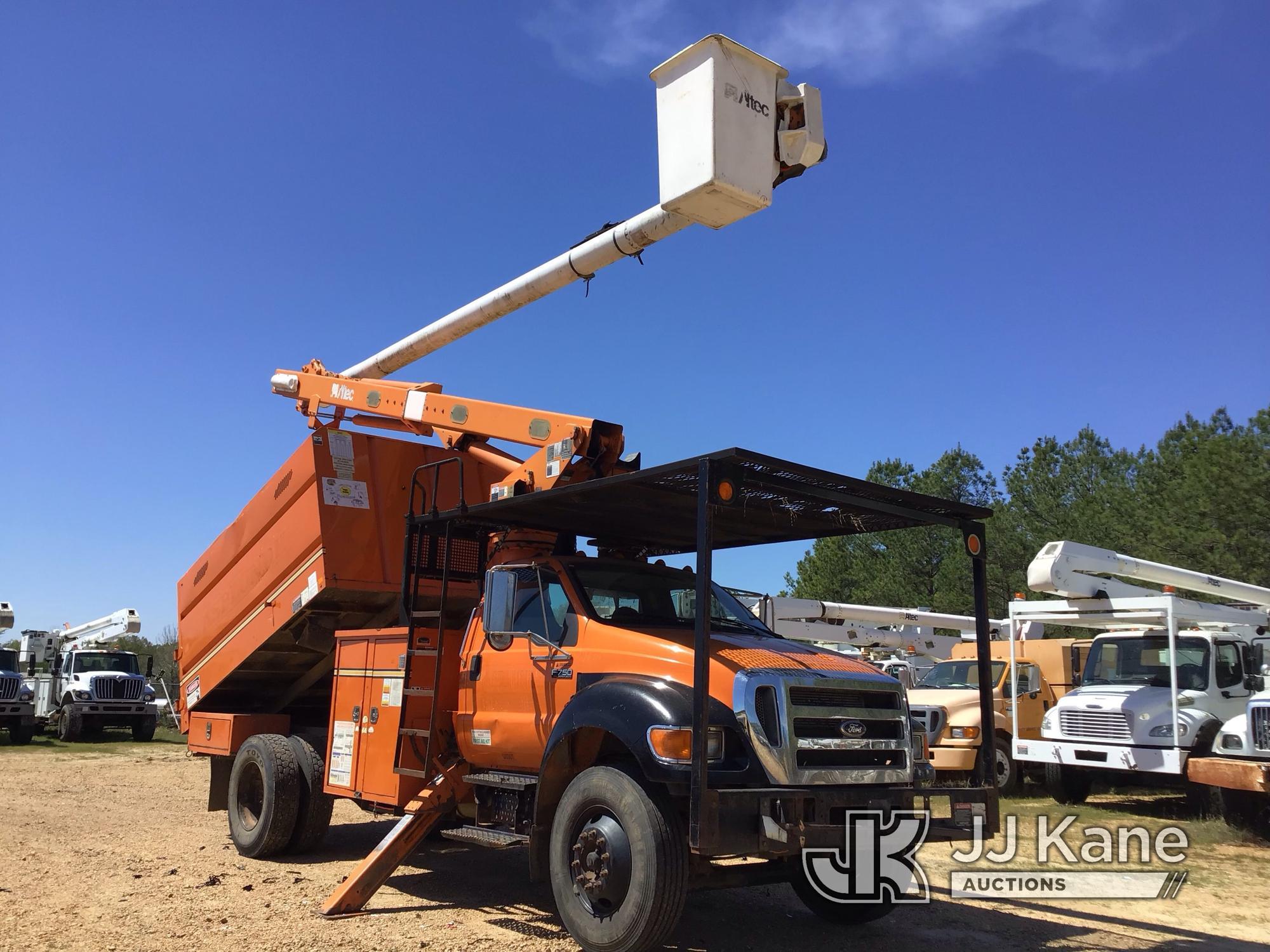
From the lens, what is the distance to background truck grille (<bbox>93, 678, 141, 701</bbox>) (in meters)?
25.6

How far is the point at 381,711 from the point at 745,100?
5177 mm

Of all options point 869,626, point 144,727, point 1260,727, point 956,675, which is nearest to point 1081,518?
point 869,626

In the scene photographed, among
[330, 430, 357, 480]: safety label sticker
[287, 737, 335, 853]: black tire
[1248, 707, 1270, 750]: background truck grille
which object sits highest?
[330, 430, 357, 480]: safety label sticker

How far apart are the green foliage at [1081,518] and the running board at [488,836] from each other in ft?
68.6

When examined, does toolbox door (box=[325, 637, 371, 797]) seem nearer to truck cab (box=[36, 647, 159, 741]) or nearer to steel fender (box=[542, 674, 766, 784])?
steel fender (box=[542, 674, 766, 784])

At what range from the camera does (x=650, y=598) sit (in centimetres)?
705

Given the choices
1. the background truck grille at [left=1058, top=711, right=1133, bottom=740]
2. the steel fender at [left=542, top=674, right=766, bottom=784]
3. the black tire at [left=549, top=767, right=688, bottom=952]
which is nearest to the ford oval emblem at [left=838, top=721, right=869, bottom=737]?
the steel fender at [left=542, top=674, right=766, bottom=784]

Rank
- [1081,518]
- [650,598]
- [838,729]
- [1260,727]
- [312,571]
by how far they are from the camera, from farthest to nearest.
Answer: [1081,518] < [1260,727] < [312,571] < [650,598] < [838,729]

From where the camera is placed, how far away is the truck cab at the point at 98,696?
25.5 meters

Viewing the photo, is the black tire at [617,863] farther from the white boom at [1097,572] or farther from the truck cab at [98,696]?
the truck cab at [98,696]

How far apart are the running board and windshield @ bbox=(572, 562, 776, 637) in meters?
1.46

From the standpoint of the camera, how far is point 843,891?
20.6 feet

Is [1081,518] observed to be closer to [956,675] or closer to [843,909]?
[956,675]

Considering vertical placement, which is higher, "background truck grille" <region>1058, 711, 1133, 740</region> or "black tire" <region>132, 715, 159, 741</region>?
"background truck grille" <region>1058, 711, 1133, 740</region>
